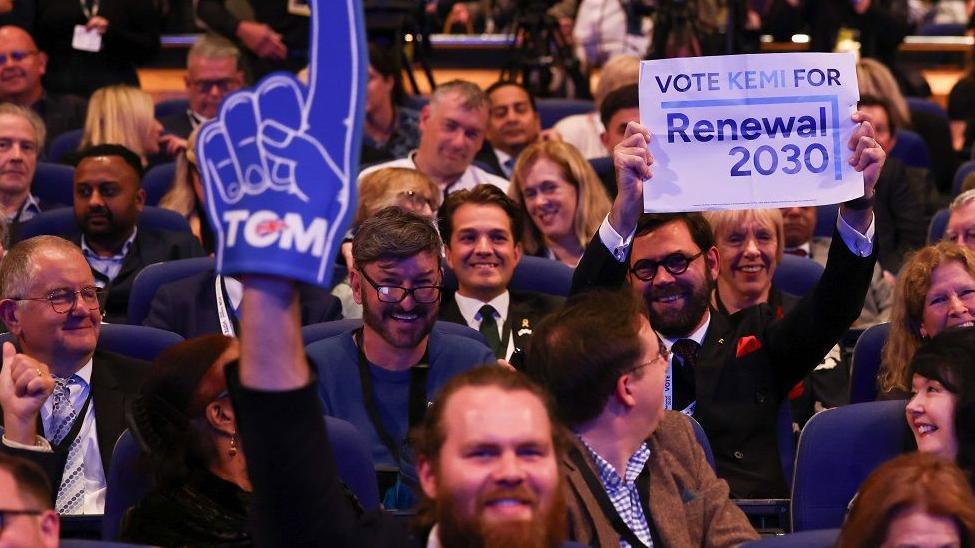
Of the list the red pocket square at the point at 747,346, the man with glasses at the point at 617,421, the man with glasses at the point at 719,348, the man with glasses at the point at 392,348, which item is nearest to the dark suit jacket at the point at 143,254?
the man with glasses at the point at 392,348

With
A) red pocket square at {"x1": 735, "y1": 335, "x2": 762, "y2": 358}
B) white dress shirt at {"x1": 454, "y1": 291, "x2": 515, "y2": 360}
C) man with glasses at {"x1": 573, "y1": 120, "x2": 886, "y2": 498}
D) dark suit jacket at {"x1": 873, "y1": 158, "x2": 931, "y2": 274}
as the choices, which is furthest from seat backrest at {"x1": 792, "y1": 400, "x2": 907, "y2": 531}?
dark suit jacket at {"x1": 873, "y1": 158, "x2": 931, "y2": 274}

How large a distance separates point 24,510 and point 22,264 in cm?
178

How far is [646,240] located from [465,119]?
7.09 ft

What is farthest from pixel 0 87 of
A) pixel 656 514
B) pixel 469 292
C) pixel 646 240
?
pixel 656 514

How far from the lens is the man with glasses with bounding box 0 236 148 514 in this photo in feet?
13.0

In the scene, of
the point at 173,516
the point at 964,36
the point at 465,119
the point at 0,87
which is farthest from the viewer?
the point at 964,36

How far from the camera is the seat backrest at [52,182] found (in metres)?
6.20

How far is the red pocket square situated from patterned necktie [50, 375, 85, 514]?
5.73ft

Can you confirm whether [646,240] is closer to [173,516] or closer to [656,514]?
[656,514]

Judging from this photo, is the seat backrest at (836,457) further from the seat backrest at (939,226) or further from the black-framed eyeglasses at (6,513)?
the seat backrest at (939,226)

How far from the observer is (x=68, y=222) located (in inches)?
221

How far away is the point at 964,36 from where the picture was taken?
445 inches

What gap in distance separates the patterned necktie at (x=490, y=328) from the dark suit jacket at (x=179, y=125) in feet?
9.65

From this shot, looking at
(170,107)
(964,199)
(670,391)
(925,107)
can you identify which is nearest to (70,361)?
(670,391)
